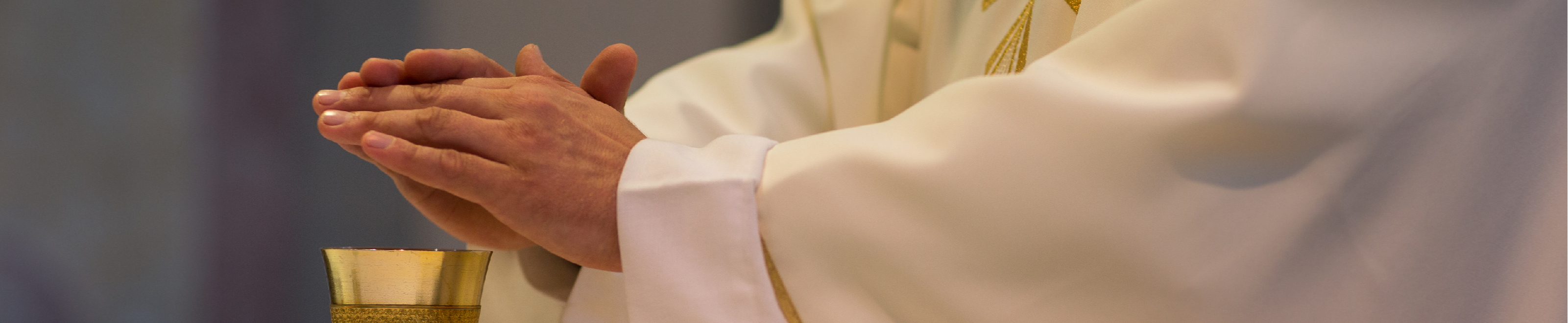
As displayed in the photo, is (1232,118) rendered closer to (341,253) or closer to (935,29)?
(341,253)

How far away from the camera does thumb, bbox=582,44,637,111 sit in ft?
2.46

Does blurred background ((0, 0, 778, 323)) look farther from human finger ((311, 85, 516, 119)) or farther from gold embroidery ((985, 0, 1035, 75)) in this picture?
gold embroidery ((985, 0, 1035, 75))

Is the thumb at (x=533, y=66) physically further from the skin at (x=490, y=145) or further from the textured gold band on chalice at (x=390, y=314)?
the textured gold band on chalice at (x=390, y=314)

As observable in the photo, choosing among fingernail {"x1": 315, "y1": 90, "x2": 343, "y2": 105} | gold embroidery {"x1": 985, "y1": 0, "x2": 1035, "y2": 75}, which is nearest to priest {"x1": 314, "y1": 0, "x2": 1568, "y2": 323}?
fingernail {"x1": 315, "y1": 90, "x2": 343, "y2": 105}

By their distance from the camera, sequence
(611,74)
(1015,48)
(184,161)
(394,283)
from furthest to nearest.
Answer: (184,161) → (1015,48) → (611,74) → (394,283)

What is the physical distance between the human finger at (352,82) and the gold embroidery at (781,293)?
1.07 feet

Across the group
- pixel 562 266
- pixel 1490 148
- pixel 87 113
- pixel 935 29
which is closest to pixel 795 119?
pixel 935 29

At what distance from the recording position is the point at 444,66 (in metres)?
0.68

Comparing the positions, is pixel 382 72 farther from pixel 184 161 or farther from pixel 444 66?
pixel 184 161

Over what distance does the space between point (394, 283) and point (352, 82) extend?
0.24 meters

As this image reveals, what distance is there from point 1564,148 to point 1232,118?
239mm

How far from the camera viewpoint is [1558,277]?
0.57 metres

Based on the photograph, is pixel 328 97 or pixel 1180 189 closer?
pixel 1180 189

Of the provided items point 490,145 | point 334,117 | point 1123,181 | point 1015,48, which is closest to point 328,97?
point 334,117
